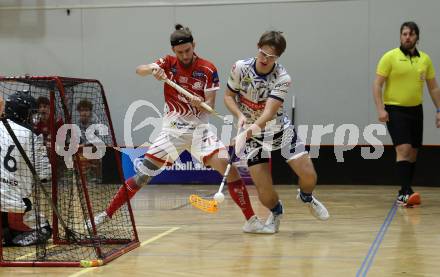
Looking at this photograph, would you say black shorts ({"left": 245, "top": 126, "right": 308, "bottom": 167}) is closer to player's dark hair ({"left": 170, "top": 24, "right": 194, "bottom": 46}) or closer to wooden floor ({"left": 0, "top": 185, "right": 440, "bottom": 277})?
wooden floor ({"left": 0, "top": 185, "right": 440, "bottom": 277})

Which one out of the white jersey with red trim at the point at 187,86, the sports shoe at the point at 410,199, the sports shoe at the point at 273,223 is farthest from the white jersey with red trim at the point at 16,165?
the sports shoe at the point at 410,199

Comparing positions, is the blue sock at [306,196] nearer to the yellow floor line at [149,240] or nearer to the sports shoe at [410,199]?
the yellow floor line at [149,240]

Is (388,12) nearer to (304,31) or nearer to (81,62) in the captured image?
(304,31)

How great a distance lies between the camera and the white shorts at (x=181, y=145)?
5.10 m

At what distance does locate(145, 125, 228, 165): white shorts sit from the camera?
5102mm

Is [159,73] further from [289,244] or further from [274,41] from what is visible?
[289,244]

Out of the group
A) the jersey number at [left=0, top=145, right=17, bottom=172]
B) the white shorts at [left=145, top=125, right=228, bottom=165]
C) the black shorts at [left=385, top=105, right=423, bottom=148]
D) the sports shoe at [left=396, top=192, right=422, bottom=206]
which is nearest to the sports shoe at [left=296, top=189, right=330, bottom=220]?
the white shorts at [left=145, top=125, right=228, bottom=165]

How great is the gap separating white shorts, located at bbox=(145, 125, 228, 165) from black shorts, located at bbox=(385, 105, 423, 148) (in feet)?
7.80

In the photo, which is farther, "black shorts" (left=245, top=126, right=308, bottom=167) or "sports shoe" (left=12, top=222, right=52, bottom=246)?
"black shorts" (left=245, top=126, right=308, bottom=167)

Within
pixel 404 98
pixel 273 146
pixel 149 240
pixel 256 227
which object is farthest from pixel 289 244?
pixel 404 98

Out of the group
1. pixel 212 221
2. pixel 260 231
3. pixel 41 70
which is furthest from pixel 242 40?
pixel 260 231

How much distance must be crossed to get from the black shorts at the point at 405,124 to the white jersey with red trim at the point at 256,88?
205cm

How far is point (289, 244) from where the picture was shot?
4.75m

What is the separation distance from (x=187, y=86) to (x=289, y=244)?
54.5 inches
